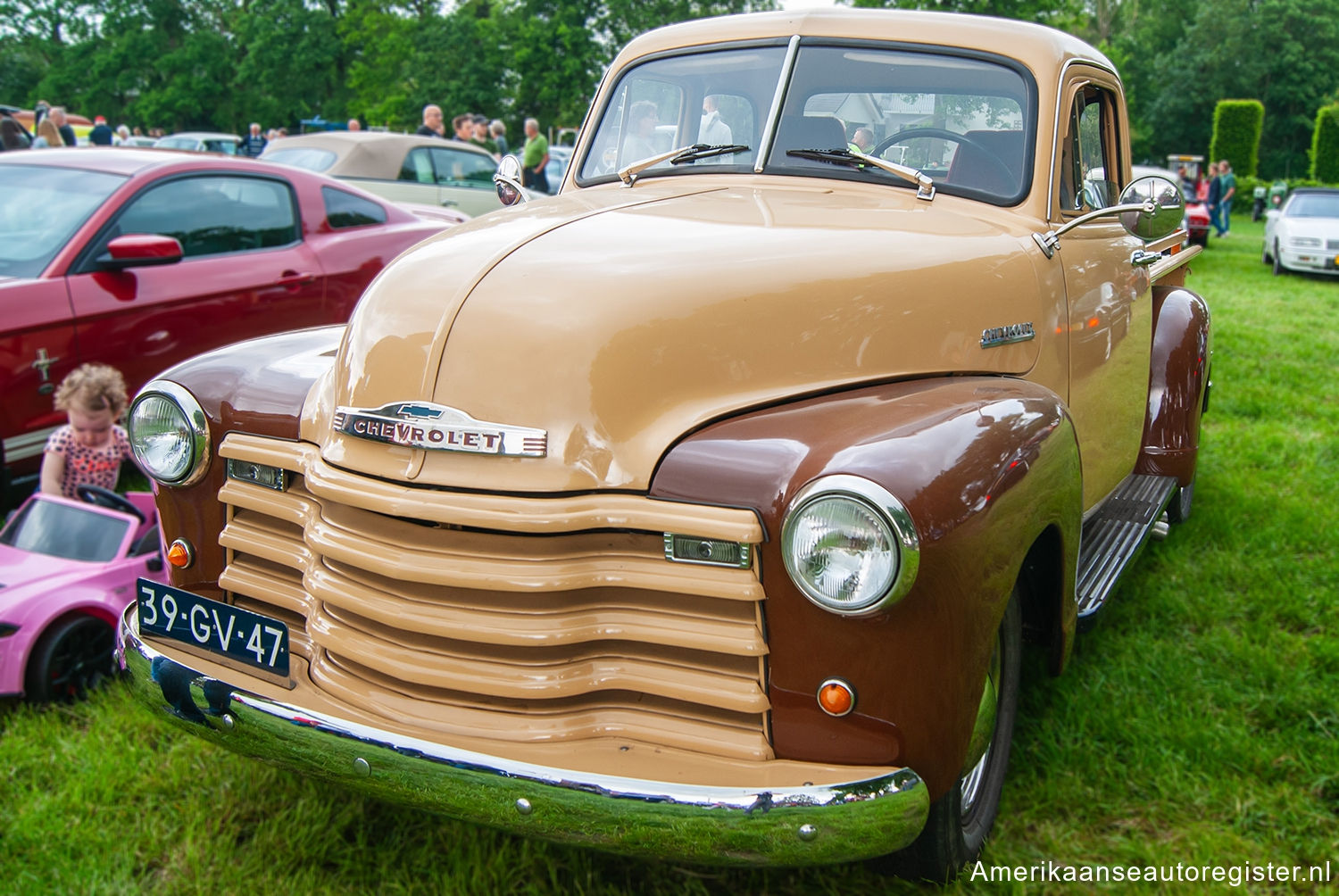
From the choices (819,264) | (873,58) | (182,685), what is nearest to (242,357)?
(182,685)

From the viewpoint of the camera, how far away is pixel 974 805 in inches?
96.7

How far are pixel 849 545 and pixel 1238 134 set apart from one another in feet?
116

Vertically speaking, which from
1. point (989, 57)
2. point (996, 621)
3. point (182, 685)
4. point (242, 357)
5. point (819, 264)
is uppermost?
point (989, 57)

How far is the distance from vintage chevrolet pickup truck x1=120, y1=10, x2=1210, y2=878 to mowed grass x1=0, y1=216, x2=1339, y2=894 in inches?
15.6

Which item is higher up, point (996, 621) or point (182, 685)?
point (996, 621)

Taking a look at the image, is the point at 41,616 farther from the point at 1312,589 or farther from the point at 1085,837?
the point at 1312,589

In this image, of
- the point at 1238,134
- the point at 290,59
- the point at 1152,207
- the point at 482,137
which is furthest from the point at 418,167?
the point at 290,59

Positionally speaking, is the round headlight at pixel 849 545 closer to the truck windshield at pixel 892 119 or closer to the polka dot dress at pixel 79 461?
the truck windshield at pixel 892 119

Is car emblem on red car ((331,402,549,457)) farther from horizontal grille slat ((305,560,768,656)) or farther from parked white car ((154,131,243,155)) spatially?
parked white car ((154,131,243,155))

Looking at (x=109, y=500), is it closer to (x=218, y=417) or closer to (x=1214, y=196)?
(x=218, y=417)

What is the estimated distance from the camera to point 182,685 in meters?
2.26

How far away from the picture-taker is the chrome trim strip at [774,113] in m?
3.16

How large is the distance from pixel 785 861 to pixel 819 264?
1301 millimetres

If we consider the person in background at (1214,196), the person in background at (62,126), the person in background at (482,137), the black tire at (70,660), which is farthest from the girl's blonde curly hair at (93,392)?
the person in background at (1214,196)
